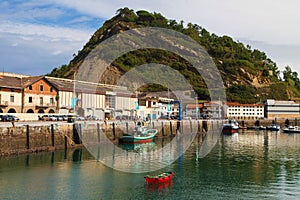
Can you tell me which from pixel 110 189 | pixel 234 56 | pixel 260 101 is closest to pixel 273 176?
pixel 110 189

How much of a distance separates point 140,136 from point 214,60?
379ft

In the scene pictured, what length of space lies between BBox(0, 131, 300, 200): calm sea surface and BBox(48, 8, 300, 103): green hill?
88713 millimetres

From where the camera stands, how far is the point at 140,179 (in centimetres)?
3012

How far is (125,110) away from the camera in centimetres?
7894

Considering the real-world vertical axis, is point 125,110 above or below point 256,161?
A: above

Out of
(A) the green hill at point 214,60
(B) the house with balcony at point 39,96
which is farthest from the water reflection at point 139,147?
(A) the green hill at point 214,60

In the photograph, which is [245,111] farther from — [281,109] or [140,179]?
[140,179]

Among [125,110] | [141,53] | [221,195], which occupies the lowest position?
[221,195]

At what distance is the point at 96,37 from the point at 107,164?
485 ft

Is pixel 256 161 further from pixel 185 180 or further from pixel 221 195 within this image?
pixel 221 195

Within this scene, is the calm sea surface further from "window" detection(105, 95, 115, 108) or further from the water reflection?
"window" detection(105, 95, 115, 108)

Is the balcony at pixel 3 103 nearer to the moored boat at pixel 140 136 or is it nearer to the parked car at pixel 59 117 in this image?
the parked car at pixel 59 117

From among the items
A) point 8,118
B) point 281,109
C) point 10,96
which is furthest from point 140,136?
point 281,109

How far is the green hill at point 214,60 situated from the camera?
472 ft
